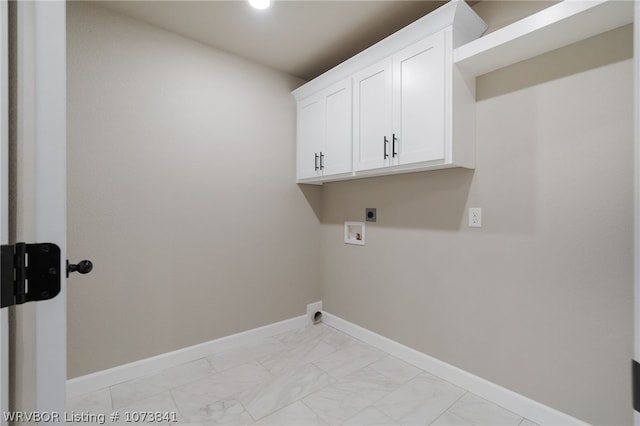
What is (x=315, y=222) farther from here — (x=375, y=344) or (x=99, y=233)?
(x=99, y=233)

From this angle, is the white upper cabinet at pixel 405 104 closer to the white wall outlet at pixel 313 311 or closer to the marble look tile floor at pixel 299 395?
the white wall outlet at pixel 313 311

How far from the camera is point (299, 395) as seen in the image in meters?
1.93

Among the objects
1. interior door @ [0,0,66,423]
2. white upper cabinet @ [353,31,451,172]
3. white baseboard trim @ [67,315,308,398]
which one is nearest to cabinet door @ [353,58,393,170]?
white upper cabinet @ [353,31,451,172]

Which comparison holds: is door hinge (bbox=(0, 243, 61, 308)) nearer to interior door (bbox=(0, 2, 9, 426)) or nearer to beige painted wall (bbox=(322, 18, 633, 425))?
interior door (bbox=(0, 2, 9, 426))

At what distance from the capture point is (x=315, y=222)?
3176mm

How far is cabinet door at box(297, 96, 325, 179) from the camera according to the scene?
2.70 meters

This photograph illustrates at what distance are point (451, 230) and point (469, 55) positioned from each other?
1.12m

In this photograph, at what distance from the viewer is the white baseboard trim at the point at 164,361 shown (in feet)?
6.38

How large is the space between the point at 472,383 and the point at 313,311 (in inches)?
62.7

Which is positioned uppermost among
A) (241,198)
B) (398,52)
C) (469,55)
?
(398,52)

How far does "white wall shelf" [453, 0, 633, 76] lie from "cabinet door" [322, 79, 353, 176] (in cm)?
89

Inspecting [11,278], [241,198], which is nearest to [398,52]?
[241,198]

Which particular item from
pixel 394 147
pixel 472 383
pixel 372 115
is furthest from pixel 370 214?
pixel 472 383

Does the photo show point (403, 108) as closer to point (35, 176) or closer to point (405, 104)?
point (405, 104)
